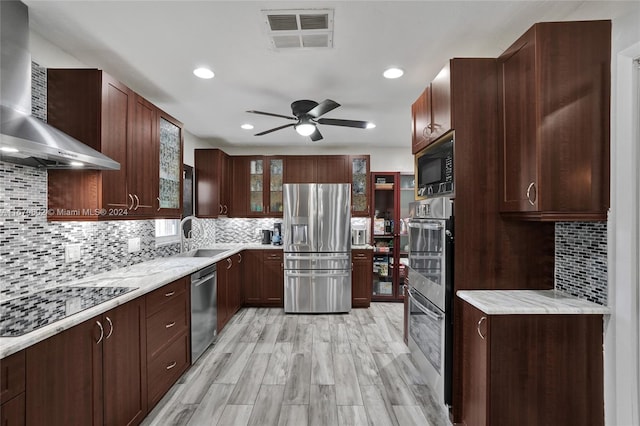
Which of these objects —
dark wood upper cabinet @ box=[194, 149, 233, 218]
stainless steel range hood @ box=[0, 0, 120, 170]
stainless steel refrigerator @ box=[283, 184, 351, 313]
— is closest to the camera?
stainless steel range hood @ box=[0, 0, 120, 170]

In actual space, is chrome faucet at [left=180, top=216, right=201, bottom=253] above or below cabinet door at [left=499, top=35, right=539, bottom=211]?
below

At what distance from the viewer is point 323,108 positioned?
252 centimetres

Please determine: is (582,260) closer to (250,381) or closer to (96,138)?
(250,381)

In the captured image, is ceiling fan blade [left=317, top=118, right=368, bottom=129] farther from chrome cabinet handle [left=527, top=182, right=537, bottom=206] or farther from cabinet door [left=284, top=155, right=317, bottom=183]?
cabinet door [left=284, top=155, right=317, bottom=183]

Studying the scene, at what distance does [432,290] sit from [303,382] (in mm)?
1324

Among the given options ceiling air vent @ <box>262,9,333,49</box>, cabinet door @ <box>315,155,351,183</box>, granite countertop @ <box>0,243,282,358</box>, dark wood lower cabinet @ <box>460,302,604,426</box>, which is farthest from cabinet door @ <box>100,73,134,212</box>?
cabinet door @ <box>315,155,351,183</box>

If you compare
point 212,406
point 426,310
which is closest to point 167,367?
point 212,406

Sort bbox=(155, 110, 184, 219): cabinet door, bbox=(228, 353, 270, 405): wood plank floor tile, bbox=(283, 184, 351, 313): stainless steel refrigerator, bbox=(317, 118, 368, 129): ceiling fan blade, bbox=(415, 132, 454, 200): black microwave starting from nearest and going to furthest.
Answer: bbox=(415, 132, 454, 200): black microwave → bbox=(228, 353, 270, 405): wood plank floor tile → bbox=(155, 110, 184, 219): cabinet door → bbox=(317, 118, 368, 129): ceiling fan blade → bbox=(283, 184, 351, 313): stainless steel refrigerator

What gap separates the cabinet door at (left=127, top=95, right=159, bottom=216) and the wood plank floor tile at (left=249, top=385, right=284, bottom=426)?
172 centimetres

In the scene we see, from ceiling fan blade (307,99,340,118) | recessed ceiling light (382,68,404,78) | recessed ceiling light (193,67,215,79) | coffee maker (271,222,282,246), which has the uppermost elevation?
recessed ceiling light (382,68,404,78)

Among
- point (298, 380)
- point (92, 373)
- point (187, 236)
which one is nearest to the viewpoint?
point (92, 373)

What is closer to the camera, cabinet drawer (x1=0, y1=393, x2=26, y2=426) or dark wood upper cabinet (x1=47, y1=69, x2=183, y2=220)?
cabinet drawer (x1=0, y1=393, x2=26, y2=426)

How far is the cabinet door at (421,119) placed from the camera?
2347 mm

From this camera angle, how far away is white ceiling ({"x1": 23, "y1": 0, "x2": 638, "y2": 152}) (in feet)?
5.43
